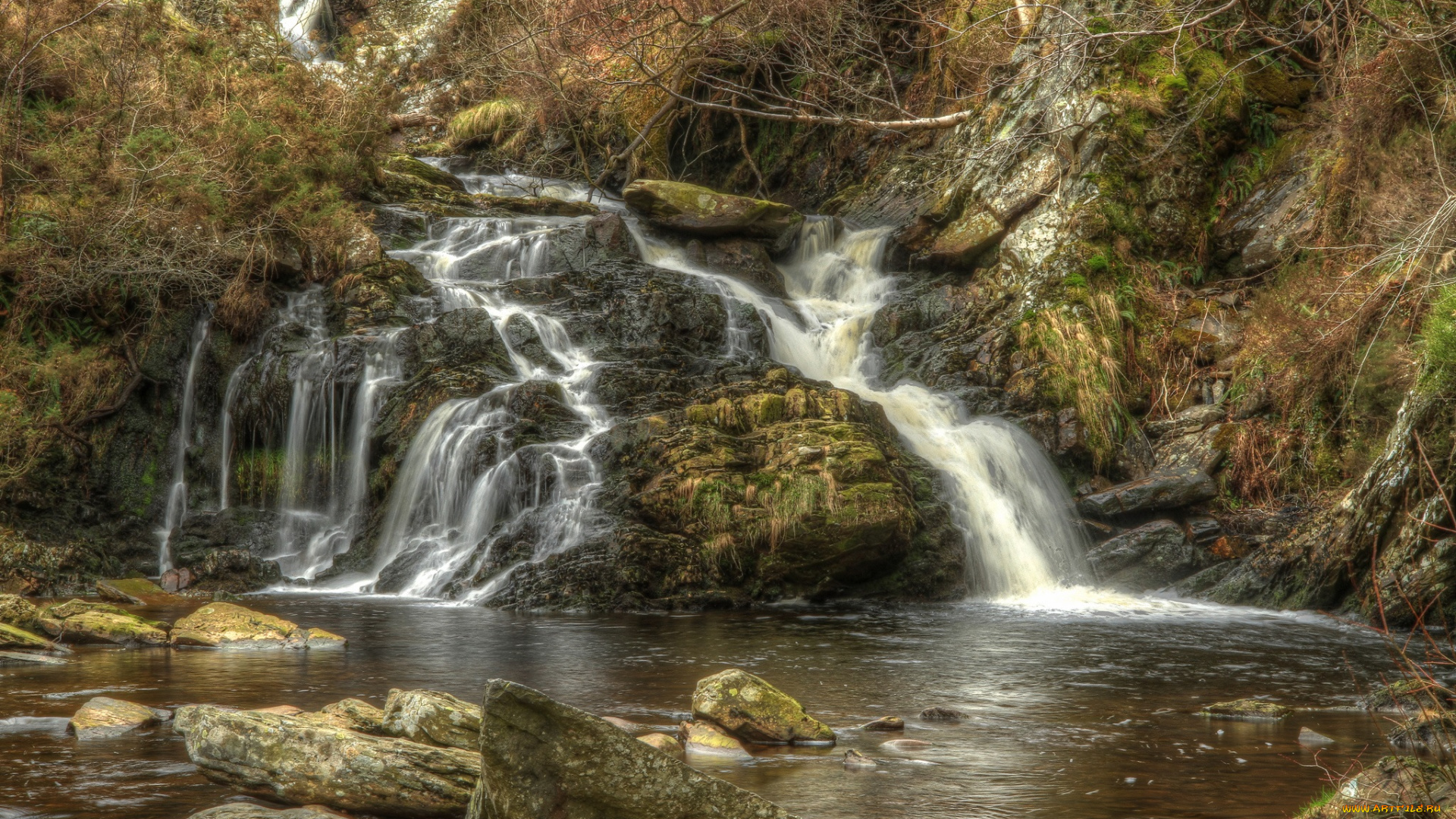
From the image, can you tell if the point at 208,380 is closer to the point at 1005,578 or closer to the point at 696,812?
the point at 1005,578

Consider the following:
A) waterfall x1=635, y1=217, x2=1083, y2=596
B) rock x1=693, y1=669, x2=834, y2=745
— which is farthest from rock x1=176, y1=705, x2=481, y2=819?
waterfall x1=635, y1=217, x2=1083, y2=596

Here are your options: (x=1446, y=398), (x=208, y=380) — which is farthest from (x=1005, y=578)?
(x=208, y=380)

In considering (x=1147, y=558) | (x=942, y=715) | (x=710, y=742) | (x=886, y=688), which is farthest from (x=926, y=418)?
(x=710, y=742)

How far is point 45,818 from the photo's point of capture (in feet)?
12.1

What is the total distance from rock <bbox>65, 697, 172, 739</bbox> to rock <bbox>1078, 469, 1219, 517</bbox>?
9.51m

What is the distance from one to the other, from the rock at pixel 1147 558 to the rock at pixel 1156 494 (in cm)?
28

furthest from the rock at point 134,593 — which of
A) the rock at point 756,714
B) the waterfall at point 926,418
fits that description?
the waterfall at point 926,418

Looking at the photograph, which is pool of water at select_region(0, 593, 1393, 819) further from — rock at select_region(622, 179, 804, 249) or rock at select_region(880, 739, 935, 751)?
rock at select_region(622, 179, 804, 249)

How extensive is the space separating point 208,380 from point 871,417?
26.7 ft

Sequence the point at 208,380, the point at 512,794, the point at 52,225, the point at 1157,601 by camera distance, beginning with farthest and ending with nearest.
A: 1. the point at 208,380
2. the point at 52,225
3. the point at 1157,601
4. the point at 512,794

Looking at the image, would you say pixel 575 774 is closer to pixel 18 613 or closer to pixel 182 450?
pixel 18 613

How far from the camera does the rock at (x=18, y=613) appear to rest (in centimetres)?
727

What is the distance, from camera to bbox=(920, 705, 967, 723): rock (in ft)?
18.0

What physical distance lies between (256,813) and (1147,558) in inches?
375
